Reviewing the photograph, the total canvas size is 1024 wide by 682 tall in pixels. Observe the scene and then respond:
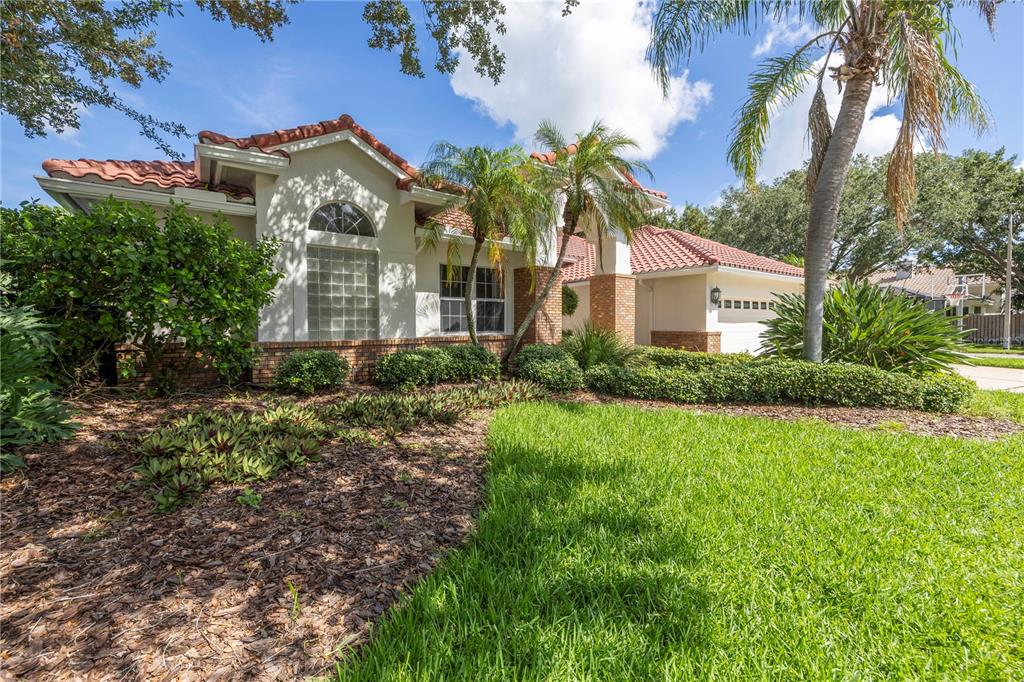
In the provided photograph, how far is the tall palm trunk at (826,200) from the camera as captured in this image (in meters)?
8.42

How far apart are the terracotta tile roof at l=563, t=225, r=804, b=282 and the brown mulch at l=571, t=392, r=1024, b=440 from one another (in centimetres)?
677

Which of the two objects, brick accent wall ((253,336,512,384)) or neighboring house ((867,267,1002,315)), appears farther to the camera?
neighboring house ((867,267,1002,315))

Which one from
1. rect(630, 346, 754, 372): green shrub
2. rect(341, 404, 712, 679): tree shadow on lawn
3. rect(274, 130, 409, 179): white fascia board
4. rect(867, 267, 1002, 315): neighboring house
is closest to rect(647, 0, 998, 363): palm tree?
rect(630, 346, 754, 372): green shrub

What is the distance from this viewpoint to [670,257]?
15609 mm

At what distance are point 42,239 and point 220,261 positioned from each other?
1990 millimetres

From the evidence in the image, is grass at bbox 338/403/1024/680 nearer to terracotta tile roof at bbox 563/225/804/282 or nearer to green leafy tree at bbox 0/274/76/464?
green leafy tree at bbox 0/274/76/464

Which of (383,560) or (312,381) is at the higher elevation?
(312,381)

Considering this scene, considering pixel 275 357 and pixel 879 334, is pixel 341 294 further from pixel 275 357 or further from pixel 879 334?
pixel 879 334

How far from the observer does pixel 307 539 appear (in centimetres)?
324

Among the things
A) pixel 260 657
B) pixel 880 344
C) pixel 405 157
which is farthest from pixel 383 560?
pixel 880 344

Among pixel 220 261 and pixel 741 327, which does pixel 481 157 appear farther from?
pixel 741 327

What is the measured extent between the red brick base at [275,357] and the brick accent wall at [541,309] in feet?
5.35

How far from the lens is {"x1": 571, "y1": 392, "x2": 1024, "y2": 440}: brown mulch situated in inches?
258

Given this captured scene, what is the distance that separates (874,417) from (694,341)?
7988 millimetres
